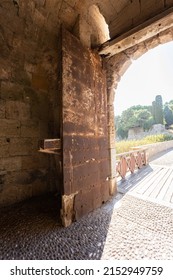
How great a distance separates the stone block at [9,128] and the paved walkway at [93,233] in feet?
5.00

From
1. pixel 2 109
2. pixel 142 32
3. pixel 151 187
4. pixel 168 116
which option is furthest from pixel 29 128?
pixel 168 116

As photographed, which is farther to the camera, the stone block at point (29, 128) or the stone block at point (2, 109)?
the stone block at point (29, 128)

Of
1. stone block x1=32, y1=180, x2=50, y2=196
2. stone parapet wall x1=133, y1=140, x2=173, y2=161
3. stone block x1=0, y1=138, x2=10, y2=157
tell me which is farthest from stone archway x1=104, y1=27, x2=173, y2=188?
stone parapet wall x1=133, y1=140, x2=173, y2=161

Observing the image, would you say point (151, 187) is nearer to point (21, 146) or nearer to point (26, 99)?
point (21, 146)

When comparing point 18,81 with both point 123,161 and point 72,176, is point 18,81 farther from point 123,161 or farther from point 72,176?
point 123,161

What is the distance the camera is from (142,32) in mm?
2492

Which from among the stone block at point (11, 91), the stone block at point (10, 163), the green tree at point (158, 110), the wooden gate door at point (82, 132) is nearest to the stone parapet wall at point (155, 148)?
the wooden gate door at point (82, 132)

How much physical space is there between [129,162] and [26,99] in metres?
3.92

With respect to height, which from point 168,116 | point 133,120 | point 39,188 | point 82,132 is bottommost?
point 39,188

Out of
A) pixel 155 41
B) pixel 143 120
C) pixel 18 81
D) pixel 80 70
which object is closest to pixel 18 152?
pixel 18 81

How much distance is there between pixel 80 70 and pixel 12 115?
1.77 meters

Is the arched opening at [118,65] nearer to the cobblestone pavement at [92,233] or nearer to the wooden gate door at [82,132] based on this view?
the wooden gate door at [82,132]

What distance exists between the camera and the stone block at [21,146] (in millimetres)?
3172

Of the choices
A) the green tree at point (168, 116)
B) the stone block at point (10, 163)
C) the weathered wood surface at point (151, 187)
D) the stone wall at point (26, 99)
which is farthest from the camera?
the green tree at point (168, 116)
